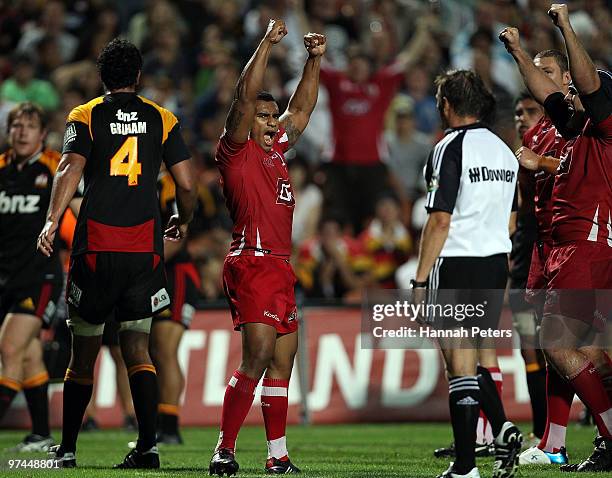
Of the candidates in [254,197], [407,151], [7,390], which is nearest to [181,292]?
[7,390]

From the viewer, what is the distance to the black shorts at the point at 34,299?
10.3 metres

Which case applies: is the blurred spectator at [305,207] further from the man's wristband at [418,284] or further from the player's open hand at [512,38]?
the man's wristband at [418,284]

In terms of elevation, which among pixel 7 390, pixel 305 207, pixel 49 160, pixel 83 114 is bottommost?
pixel 7 390

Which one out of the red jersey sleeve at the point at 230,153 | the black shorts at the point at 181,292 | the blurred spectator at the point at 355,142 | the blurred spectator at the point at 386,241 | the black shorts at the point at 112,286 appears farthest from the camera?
the blurred spectator at the point at 355,142

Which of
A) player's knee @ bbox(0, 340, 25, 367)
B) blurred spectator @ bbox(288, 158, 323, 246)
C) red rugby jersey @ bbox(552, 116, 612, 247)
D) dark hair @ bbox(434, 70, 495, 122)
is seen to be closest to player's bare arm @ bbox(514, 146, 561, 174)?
red rugby jersey @ bbox(552, 116, 612, 247)

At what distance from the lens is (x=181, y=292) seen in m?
11.3

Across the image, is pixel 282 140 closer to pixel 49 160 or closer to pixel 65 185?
pixel 65 185

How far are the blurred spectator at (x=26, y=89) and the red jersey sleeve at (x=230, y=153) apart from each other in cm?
1027

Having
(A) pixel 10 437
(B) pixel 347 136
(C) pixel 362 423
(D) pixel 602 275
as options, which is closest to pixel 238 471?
(D) pixel 602 275

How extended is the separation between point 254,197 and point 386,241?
855 cm

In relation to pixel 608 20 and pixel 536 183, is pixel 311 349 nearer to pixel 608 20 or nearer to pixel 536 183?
pixel 536 183

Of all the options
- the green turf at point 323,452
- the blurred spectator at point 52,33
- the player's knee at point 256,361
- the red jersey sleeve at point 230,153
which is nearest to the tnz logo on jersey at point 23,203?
the green turf at point 323,452

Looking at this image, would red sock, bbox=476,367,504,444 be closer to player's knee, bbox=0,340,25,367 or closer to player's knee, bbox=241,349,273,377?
player's knee, bbox=241,349,273,377

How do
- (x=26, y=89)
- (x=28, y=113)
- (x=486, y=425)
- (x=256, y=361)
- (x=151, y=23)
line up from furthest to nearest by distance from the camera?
(x=151, y=23)
(x=26, y=89)
(x=28, y=113)
(x=486, y=425)
(x=256, y=361)
